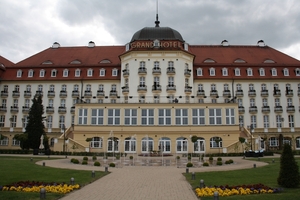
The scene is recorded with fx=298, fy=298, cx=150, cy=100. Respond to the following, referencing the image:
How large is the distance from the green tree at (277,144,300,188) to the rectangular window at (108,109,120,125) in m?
31.6

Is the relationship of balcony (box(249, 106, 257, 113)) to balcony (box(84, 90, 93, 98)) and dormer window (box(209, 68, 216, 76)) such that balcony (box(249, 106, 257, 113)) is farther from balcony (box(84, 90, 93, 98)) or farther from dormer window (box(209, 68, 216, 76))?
balcony (box(84, 90, 93, 98))

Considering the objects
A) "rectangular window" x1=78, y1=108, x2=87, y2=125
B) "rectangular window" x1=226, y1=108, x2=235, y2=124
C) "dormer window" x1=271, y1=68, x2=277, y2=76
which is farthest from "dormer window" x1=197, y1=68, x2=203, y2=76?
"rectangular window" x1=78, y1=108, x2=87, y2=125

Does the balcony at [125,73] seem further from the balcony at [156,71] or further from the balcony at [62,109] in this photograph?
the balcony at [62,109]

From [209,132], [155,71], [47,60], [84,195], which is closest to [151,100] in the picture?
[155,71]

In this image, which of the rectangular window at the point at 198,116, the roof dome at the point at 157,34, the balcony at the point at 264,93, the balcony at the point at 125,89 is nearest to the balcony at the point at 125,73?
the balcony at the point at 125,89

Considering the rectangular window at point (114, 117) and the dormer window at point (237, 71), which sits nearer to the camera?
the rectangular window at point (114, 117)

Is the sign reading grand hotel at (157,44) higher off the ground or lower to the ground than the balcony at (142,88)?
higher

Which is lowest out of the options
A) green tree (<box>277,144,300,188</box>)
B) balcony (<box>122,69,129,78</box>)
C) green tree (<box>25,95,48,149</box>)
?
green tree (<box>277,144,300,188</box>)

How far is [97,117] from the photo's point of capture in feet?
144

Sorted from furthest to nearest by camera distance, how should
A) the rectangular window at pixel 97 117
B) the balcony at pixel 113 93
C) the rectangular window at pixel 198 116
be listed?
the balcony at pixel 113 93, the rectangular window at pixel 97 117, the rectangular window at pixel 198 116

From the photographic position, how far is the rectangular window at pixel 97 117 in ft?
143

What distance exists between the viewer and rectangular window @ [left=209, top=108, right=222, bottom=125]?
42.8 m

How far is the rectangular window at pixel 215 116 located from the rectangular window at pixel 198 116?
45.2 inches

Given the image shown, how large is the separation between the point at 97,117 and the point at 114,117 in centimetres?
253
